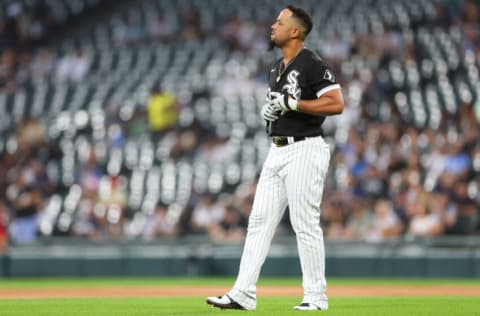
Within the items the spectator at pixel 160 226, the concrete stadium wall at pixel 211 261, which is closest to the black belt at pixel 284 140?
the concrete stadium wall at pixel 211 261

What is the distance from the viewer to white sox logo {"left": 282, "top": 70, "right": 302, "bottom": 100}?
7422mm

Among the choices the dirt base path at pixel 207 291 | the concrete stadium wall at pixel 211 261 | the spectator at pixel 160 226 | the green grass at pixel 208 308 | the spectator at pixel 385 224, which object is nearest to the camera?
the green grass at pixel 208 308

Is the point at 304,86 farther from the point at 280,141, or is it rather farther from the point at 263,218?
the point at 263,218

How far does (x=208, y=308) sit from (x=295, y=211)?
99cm

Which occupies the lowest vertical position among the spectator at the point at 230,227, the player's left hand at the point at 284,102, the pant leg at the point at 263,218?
the spectator at the point at 230,227

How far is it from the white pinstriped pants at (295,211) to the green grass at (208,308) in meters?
0.18

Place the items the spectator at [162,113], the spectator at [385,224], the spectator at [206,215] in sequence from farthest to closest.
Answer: the spectator at [162,113], the spectator at [206,215], the spectator at [385,224]

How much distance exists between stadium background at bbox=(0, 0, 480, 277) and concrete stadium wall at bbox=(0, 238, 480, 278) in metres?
0.02

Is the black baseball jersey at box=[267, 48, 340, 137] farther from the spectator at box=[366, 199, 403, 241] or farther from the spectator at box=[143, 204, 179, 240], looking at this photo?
the spectator at box=[143, 204, 179, 240]

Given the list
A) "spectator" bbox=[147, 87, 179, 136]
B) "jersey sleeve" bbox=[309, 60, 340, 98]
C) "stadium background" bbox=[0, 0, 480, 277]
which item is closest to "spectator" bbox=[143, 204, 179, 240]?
"stadium background" bbox=[0, 0, 480, 277]

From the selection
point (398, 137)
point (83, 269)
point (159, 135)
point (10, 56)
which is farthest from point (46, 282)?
point (10, 56)

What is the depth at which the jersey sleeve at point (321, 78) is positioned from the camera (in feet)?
24.2

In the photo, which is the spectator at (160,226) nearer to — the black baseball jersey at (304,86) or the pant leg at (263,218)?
the pant leg at (263,218)

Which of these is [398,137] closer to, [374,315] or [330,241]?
[330,241]
